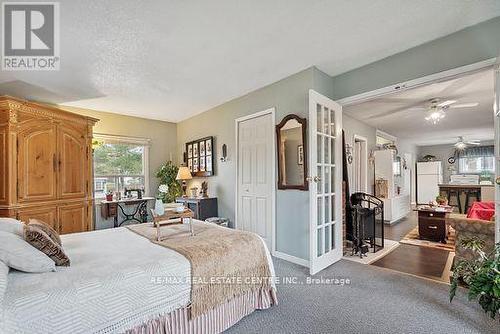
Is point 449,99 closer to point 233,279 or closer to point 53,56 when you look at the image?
point 233,279

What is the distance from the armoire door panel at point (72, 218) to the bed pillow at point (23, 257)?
2.38m

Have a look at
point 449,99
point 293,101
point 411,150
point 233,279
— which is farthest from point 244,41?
point 411,150

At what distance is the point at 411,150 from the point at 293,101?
8034mm

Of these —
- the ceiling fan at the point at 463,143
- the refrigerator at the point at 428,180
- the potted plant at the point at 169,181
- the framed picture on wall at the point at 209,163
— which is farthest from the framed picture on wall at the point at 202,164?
the refrigerator at the point at 428,180

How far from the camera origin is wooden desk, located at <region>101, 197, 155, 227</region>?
457 centimetres

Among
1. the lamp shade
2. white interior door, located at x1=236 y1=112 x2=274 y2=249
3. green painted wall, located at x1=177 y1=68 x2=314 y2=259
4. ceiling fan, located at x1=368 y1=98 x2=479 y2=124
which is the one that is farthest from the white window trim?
ceiling fan, located at x1=368 y1=98 x2=479 y2=124

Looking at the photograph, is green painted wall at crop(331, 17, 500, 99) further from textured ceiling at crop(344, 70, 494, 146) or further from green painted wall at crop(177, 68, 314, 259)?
textured ceiling at crop(344, 70, 494, 146)

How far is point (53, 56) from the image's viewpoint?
2670 millimetres

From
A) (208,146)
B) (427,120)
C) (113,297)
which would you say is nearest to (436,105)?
(427,120)

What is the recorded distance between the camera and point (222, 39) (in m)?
2.44

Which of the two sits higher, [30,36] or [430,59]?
[30,36]

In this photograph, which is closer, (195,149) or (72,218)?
(72,218)

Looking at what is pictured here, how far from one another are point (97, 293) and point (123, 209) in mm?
4107

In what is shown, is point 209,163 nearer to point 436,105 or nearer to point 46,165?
point 46,165
